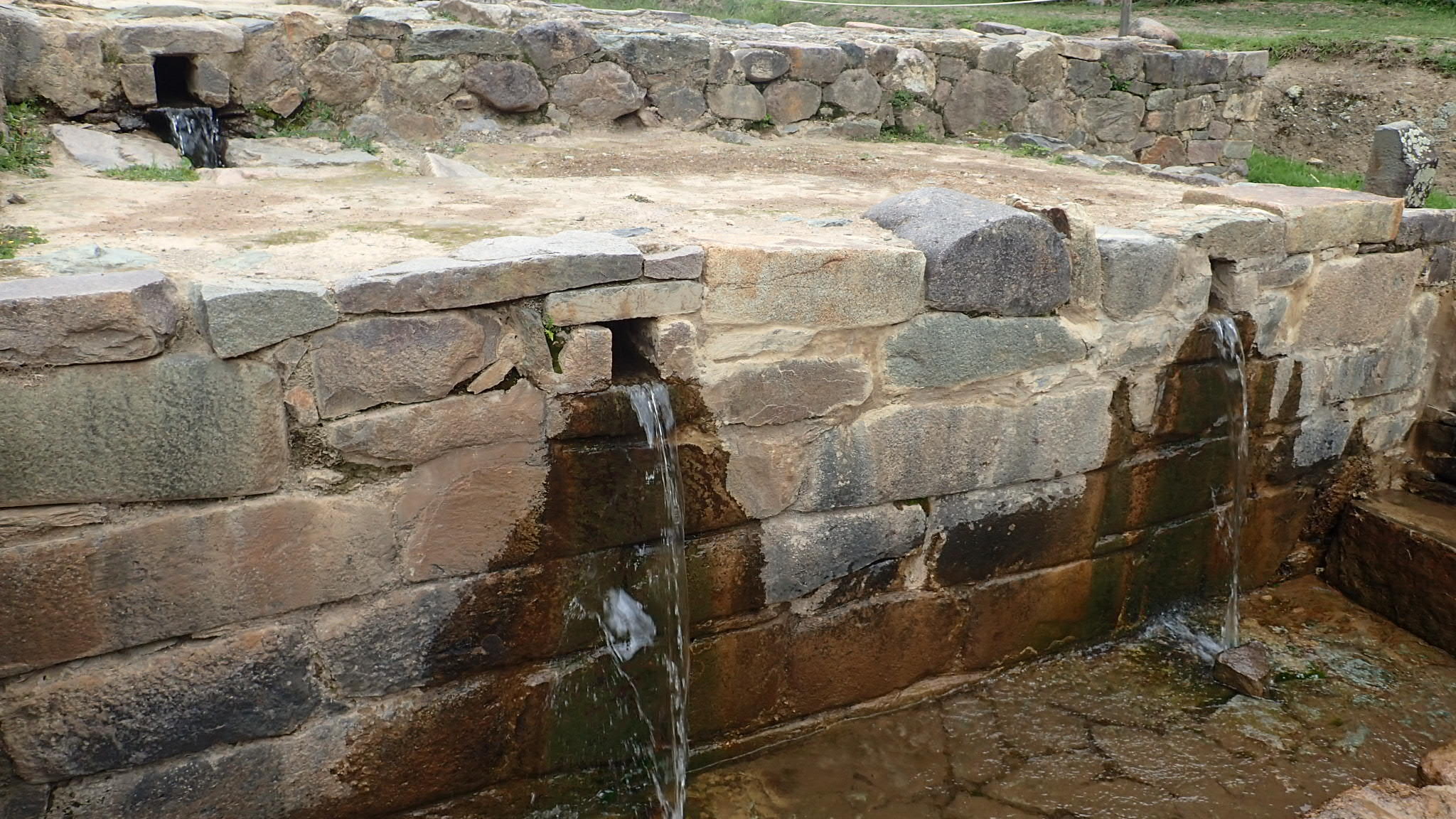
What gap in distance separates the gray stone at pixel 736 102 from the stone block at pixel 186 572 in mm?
3906

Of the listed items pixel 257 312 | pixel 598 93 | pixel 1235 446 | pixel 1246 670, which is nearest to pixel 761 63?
pixel 598 93

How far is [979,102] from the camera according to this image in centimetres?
682

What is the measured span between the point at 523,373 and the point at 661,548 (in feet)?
2.13

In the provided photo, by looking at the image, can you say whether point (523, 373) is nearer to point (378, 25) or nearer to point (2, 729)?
point (2, 729)

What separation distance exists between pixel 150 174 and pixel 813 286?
266cm

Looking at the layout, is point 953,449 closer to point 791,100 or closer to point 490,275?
point 490,275

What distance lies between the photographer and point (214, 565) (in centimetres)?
258

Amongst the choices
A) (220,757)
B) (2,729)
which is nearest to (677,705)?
(220,757)

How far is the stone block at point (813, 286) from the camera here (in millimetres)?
3008

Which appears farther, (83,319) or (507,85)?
(507,85)

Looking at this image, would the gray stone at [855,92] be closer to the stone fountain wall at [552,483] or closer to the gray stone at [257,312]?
the stone fountain wall at [552,483]

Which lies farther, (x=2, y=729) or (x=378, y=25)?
(x=378, y=25)

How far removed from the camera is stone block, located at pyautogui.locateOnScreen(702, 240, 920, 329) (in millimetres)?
3008

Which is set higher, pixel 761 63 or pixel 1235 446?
pixel 761 63
